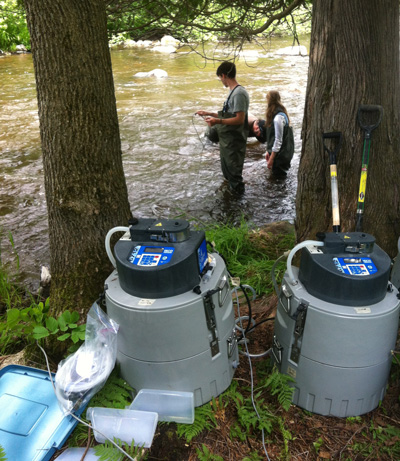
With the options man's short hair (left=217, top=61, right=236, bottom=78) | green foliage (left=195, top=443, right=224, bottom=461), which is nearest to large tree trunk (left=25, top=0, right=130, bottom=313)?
green foliage (left=195, top=443, right=224, bottom=461)

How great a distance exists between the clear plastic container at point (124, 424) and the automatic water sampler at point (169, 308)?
0.15 metres

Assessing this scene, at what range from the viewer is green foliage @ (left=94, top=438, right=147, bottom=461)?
6.61 feet

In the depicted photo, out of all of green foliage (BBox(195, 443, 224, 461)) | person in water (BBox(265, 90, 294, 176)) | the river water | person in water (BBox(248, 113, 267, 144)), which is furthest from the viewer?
person in water (BBox(248, 113, 267, 144))

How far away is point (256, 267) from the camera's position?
3871 millimetres

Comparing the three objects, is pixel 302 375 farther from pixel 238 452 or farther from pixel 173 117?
pixel 173 117

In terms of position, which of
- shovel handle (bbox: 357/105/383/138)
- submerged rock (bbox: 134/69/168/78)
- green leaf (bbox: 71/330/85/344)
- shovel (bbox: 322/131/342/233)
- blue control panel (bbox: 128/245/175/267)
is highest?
shovel handle (bbox: 357/105/383/138)

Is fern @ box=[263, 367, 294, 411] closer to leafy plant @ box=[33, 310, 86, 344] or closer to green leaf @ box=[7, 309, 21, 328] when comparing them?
leafy plant @ box=[33, 310, 86, 344]

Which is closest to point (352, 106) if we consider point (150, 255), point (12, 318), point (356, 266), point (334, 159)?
point (334, 159)

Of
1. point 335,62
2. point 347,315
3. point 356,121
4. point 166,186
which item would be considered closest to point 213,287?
point 347,315

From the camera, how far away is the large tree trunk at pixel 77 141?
2.44 m

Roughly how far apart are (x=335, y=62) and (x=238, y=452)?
2355mm

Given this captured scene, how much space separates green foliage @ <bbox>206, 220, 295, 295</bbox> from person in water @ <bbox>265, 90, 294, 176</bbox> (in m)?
2.30

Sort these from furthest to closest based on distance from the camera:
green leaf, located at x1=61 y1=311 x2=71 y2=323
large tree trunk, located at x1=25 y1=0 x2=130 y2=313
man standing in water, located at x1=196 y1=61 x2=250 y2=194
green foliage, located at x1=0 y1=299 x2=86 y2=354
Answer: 1. man standing in water, located at x1=196 y1=61 x2=250 y2=194
2. green leaf, located at x1=61 y1=311 x2=71 y2=323
3. green foliage, located at x1=0 y1=299 x2=86 y2=354
4. large tree trunk, located at x1=25 y1=0 x2=130 y2=313

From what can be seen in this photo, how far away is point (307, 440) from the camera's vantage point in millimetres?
2252
